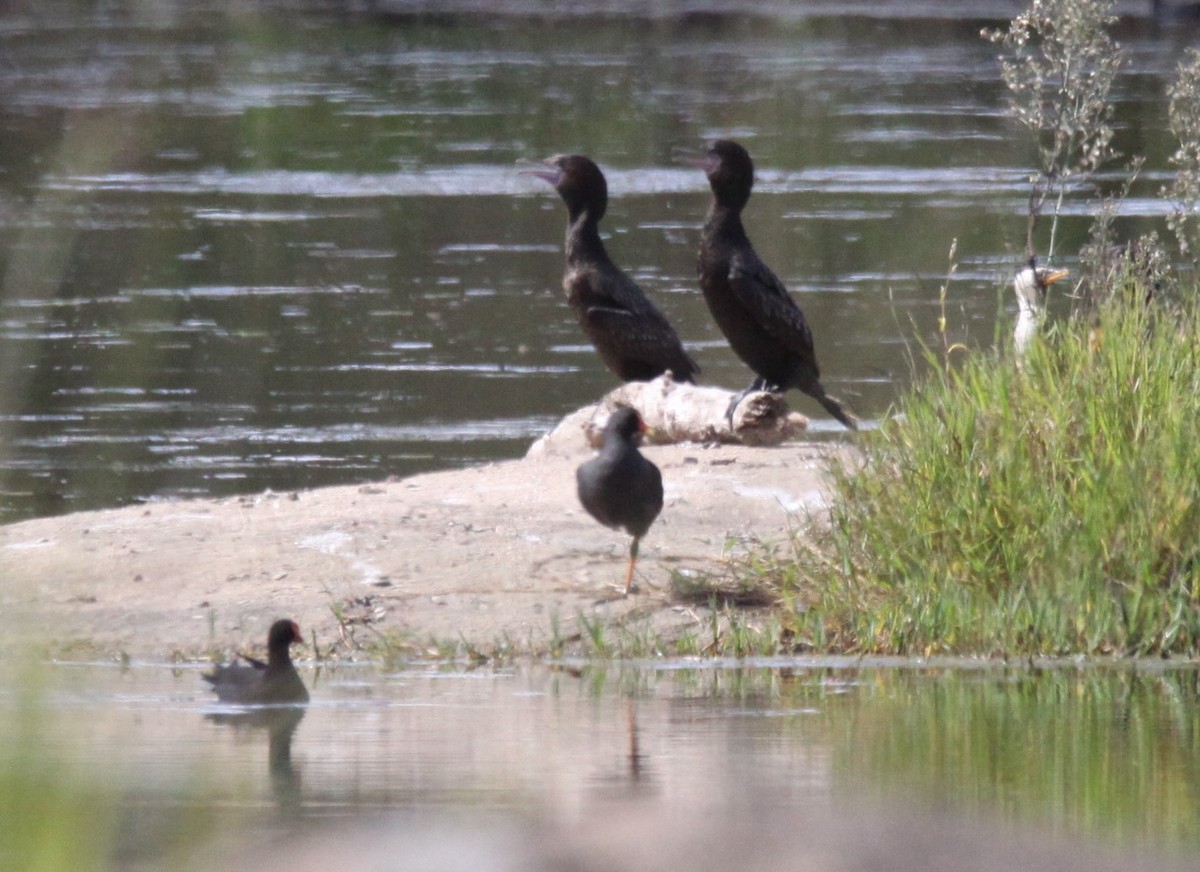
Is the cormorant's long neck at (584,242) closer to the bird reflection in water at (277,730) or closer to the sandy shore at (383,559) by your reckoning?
the sandy shore at (383,559)

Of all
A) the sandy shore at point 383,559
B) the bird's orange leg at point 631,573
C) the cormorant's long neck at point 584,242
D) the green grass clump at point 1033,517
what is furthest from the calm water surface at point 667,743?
the cormorant's long neck at point 584,242

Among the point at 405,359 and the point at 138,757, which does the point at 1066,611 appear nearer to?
the point at 138,757

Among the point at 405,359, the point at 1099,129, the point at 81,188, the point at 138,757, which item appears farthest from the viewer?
the point at 405,359

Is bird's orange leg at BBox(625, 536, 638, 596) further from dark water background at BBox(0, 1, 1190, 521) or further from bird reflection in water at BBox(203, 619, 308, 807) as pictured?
dark water background at BBox(0, 1, 1190, 521)

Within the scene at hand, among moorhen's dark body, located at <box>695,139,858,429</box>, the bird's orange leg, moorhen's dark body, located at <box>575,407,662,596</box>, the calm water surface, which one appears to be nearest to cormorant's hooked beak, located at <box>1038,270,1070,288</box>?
moorhen's dark body, located at <box>695,139,858,429</box>

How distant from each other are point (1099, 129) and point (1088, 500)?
101 inches

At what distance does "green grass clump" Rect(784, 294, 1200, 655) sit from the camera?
656cm

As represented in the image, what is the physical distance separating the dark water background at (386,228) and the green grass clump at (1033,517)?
0.40 meters

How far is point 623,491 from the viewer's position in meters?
7.15

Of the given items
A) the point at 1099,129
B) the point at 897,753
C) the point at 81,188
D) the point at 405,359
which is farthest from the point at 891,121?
the point at 81,188

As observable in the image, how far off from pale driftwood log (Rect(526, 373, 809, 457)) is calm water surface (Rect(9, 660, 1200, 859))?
2.86 metres

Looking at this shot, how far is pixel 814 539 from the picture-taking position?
7270 millimetres

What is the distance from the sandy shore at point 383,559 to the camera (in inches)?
275

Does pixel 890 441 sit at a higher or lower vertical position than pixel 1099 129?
lower
